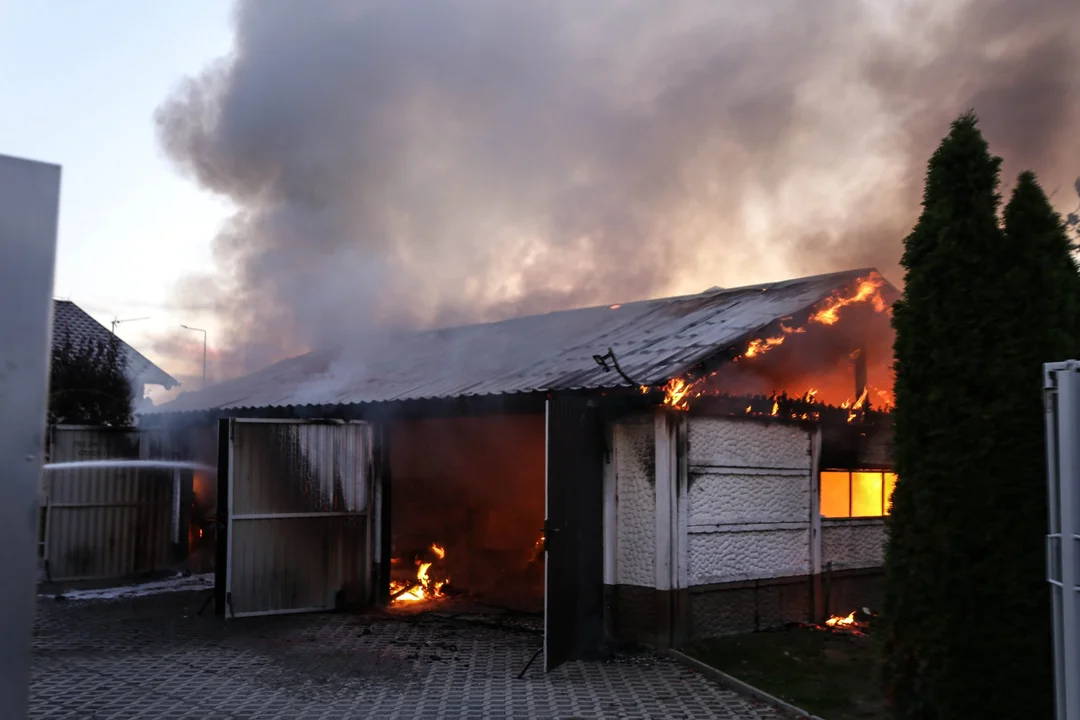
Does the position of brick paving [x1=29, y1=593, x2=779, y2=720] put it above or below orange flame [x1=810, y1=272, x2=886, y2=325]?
below

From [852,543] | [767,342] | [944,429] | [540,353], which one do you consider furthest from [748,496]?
[944,429]

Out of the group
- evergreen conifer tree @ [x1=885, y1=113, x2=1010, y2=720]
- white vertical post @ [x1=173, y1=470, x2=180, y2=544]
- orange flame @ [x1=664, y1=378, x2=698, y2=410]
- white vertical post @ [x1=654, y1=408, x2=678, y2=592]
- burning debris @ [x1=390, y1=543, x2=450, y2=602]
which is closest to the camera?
evergreen conifer tree @ [x1=885, y1=113, x2=1010, y2=720]

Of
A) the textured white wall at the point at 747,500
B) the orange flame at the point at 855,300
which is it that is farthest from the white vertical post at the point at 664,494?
the orange flame at the point at 855,300

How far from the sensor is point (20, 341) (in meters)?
2.10

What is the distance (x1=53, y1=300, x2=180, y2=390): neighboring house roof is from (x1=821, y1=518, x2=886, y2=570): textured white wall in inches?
675

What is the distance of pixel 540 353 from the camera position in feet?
39.7

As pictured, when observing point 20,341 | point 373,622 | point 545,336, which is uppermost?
point 545,336

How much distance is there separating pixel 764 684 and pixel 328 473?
21.1 ft

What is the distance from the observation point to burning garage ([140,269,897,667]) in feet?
29.5

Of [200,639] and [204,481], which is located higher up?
[204,481]

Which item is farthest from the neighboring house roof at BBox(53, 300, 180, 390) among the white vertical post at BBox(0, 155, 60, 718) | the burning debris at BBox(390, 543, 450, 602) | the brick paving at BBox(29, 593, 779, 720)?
the white vertical post at BBox(0, 155, 60, 718)

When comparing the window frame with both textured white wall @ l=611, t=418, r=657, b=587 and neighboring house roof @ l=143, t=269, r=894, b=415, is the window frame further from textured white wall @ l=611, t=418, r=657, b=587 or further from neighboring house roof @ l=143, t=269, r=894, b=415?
textured white wall @ l=611, t=418, r=657, b=587

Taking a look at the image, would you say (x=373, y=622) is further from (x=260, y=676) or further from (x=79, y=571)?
(x=79, y=571)

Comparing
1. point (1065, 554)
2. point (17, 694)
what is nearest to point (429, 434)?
point (1065, 554)
